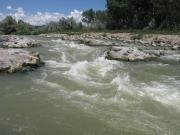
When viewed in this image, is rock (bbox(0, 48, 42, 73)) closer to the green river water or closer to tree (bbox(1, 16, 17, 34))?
the green river water

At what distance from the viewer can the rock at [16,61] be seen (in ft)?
63.5

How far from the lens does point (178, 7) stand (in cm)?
6694

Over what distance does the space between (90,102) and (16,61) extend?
319 inches

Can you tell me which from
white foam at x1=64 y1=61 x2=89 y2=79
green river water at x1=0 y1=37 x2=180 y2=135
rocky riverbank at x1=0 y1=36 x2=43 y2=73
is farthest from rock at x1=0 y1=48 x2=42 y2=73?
white foam at x1=64 y1=61 x2=89 y2=79

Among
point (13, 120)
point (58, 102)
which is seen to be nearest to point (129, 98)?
point (58, 102)

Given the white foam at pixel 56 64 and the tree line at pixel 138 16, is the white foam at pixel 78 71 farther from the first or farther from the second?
the tree line at pixel 138 16

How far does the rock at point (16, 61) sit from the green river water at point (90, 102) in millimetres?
768

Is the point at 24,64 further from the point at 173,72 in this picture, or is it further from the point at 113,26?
the point at 113,26

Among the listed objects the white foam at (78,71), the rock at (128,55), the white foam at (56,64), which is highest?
the rock at (128,55)

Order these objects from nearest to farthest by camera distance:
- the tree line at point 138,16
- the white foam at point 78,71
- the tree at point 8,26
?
the white foam at point 78,71 → the tree line at point 138,16 → the tree at point 8,26

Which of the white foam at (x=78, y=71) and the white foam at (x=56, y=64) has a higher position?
the white foam at (x=56, y=64)

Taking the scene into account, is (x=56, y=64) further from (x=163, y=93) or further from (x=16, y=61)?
(x=163, y=93)

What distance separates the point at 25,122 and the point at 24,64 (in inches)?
369

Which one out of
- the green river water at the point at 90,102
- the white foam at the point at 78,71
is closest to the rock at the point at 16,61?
the green river water at the point at 90,102
